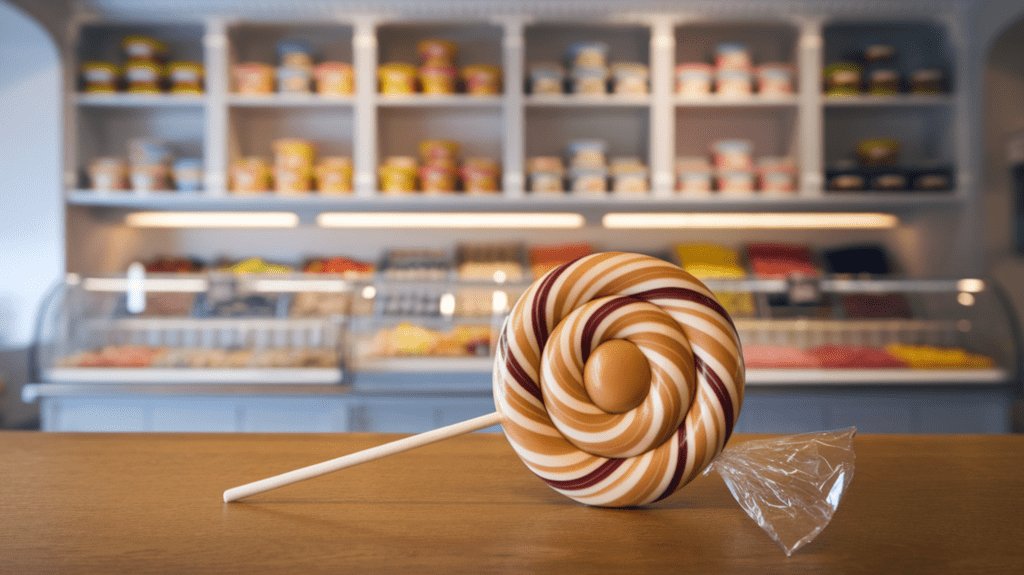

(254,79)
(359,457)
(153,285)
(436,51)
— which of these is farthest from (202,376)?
(359,457)

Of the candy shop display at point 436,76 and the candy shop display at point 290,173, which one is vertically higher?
the candy shop display at point 436,76

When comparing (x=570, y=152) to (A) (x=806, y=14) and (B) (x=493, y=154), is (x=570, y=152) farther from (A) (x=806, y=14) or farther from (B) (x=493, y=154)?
(A) (x=806, y=14)

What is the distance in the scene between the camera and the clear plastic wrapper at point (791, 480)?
19.6 inches

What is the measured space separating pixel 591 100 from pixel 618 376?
8.93 feet

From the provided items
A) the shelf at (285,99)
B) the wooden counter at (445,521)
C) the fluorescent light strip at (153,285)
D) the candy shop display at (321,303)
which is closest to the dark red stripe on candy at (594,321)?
the wooden counter at (445,521)

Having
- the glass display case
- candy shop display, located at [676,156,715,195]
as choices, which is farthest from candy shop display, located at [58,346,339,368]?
candy shop display, located at [676,156,715,195]

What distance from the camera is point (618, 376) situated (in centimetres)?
52

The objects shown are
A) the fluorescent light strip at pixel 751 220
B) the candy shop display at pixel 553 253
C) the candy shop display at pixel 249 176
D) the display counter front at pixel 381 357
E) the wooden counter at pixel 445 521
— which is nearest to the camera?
the wooden counter at pixel 445 521

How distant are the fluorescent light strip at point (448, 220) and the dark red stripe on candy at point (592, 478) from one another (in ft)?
9.23

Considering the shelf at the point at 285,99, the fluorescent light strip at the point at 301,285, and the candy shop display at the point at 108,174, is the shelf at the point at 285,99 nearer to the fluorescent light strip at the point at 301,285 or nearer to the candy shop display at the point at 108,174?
the candy shop display at the point at 108,174

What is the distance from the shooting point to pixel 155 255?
3.42 m

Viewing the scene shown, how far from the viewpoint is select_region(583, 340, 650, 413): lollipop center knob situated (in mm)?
521

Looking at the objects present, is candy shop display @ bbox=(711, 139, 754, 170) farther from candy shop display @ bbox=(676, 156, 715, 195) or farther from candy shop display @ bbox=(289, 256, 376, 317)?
candy shop display @ bbox=(289, 256, 376, 317)

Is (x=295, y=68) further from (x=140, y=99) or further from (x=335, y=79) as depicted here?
(x=140, y=99)
